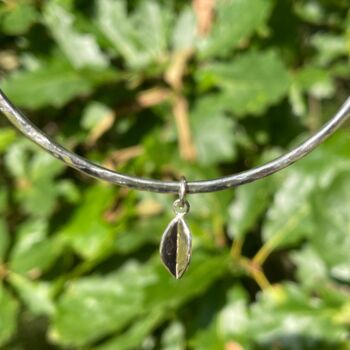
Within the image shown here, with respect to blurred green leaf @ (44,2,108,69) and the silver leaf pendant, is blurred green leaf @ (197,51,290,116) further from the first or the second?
the silver leaf pendant

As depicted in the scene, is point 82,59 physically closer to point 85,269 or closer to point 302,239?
point 85,269

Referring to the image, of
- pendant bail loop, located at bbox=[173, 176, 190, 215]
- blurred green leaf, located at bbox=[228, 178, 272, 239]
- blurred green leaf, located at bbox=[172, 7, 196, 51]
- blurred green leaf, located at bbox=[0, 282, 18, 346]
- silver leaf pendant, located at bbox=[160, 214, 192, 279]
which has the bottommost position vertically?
silver leaf pendant, located at bbox=[160, 214, 192, 279]

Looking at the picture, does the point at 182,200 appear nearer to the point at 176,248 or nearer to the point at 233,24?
the point at 176,248

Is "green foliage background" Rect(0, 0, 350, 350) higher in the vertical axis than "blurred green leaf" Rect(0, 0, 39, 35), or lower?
lower

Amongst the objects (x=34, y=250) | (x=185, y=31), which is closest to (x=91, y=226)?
(x=34, y=250)

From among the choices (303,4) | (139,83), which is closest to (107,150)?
(139,83)

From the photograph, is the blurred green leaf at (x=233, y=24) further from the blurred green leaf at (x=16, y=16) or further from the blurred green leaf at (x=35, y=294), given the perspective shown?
the blurred green leaf at (x=35, y=294)

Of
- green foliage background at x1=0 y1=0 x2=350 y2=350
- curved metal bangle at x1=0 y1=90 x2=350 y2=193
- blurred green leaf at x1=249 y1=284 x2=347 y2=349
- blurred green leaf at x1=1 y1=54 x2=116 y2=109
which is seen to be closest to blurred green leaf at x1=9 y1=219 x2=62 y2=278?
green foliage background at x1=0 y1=0 x2=350 y2=350
